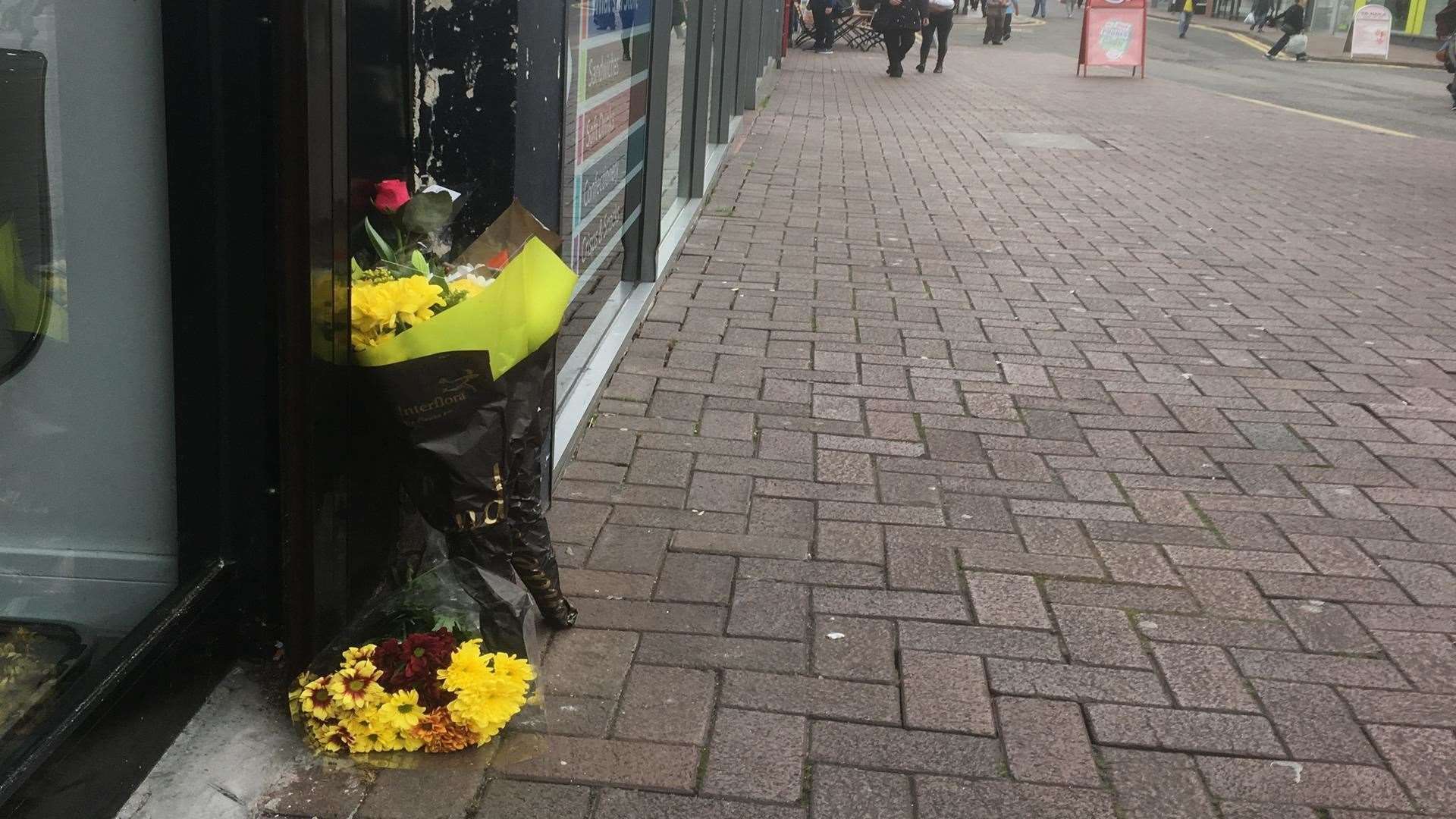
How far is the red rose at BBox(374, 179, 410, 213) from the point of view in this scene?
268cm

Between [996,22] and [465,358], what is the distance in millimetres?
29819

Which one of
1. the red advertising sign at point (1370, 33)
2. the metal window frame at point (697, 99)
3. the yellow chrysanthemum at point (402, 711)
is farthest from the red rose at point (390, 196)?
the red advertising sign at point (1370, 33)

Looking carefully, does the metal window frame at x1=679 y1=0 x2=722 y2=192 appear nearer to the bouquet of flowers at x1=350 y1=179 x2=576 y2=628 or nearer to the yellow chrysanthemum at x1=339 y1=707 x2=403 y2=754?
the bouquet of flowers at x1=350 y1=179 x2=576 y2=628

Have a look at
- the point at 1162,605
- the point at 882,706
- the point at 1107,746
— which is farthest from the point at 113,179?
the point at 1162,605

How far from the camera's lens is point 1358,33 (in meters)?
27.9

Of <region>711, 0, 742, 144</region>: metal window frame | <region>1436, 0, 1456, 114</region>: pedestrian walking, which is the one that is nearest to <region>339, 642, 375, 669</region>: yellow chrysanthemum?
<region>711, 0, 742, 144</region>: metal window frame

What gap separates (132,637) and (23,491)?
12.1 inches

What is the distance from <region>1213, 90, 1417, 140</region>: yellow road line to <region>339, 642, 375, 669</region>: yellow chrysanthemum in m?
13.8

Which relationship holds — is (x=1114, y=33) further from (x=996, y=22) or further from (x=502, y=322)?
(x=502, y=322)

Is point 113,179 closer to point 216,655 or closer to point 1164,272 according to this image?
point 216,655

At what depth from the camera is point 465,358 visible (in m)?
2.43

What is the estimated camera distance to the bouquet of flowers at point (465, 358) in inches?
95.8

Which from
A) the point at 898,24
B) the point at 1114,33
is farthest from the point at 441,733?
the point at 1114,33

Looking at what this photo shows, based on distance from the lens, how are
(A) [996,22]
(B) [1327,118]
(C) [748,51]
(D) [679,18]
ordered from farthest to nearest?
(A) [996,22]
(B) [1327,118]
(C) [748,51]
(D) [679,18]
